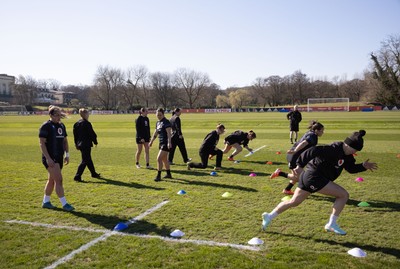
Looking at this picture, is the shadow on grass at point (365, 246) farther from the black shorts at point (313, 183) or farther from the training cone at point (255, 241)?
the black shorts at point (313, 183)

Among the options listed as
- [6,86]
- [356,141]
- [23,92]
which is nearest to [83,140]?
Answer: [356,141]

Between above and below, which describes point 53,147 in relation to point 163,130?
below

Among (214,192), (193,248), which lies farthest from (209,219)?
(214,192)

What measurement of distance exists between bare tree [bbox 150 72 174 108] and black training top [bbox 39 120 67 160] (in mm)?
108371

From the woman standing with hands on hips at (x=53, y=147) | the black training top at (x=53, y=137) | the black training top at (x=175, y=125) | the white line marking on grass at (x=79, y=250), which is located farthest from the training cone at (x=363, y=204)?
the black training top at (x=175, y=125)

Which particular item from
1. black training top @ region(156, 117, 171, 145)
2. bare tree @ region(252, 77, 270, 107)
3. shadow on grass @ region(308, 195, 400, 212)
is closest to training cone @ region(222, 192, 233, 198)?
shadow on grass @ region(308, 195, 400, 212)

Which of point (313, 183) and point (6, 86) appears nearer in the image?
point (313, 183)

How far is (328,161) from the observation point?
16.4 ft

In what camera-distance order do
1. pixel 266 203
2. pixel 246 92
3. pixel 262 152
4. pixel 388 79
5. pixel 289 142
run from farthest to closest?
pixel 246 92 → pixel 388 79 → pixel 289 142 → pixel 262 152 → pixel 266 203

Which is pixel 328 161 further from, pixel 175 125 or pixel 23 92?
pixel 23 92

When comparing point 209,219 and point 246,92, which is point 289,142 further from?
point 246,92

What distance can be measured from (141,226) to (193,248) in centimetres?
130

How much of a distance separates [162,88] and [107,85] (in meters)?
19.3

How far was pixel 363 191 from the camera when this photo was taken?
7.65m
